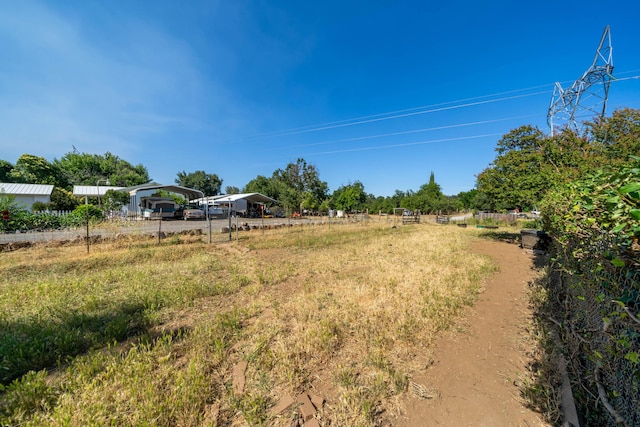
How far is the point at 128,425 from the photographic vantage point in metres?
1.97

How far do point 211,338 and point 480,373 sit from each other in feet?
11.5

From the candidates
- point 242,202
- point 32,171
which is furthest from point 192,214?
point 32,171

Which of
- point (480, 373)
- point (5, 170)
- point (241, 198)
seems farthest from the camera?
point (5, 170)

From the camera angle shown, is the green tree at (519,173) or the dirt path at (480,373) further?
the green tree at (519,173)

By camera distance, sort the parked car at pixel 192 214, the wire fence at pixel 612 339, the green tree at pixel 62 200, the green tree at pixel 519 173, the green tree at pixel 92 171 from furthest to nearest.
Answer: the green tree at pixel 92 171, the green tree at pixel 62 200, the parked car at pixel 192 214, the green tree at pixel 519 173, the wire fence at pixel 612 339

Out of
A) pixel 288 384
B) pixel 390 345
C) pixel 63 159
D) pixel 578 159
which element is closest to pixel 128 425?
pixel 288 384

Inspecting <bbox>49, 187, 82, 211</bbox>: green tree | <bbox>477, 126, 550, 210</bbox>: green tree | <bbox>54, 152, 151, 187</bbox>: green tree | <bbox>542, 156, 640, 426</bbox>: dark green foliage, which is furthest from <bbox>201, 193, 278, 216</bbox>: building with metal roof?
<bbox>542, 156, 640, 426</bbox>: dark green foliage

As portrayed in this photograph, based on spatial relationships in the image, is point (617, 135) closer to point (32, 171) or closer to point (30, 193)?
point (30, 193)

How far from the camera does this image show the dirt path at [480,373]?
220cm

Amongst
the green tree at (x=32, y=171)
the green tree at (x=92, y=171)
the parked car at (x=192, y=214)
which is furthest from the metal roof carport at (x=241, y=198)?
the green tree at (x=32, y=171)

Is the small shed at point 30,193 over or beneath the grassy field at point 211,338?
over

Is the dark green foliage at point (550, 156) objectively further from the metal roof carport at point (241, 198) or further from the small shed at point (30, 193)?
the small shed at point (30, 193)

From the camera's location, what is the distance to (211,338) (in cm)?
336

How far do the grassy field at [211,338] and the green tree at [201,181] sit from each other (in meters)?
54.1
